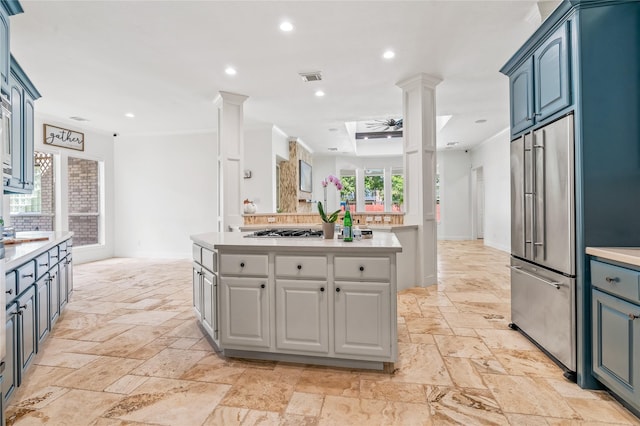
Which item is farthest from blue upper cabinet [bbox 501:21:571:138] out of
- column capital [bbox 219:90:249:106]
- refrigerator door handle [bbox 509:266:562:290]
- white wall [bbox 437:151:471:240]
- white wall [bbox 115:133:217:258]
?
white wall [bbox 437:151:471:240]

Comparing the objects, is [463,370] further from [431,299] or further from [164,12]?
[164,12]

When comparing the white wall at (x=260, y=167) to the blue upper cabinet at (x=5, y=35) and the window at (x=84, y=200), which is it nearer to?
the window at (x=84, y=200)

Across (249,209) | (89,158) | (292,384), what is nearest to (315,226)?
(249,209)

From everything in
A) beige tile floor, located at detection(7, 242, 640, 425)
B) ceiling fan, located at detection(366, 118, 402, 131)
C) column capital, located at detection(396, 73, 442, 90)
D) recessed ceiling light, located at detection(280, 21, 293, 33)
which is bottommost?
beige tile floor, located at detection(7, 242, 640, 425)

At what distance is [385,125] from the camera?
822 centimetres

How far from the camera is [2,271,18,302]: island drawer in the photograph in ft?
6.12

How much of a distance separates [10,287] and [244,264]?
1303mm

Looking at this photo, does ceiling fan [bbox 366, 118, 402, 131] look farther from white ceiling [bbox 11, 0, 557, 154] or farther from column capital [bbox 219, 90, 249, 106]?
column capital [bbox 219, 90, 249, 106]

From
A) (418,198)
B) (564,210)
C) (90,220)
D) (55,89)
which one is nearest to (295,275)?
(564,210)

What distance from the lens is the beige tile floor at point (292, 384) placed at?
5.90ft

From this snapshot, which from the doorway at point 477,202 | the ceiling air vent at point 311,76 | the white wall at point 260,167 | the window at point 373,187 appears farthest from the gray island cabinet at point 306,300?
the window at point 373,187

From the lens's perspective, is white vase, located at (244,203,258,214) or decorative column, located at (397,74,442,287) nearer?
decorative column, located at (397,74,442,287)

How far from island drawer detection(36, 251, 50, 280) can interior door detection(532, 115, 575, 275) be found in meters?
3.61

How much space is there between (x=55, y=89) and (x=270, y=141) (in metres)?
3.47
